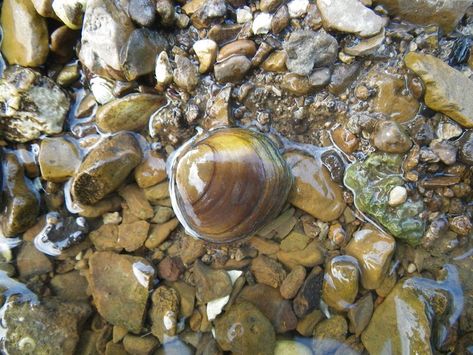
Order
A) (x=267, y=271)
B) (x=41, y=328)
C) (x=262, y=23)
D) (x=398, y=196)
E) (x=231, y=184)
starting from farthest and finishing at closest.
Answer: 1. (x=267, y=271)
2. (x=41, y=328)
3. (x=262, y=23)
4. (x=398, y=196)
5. (x=231, y=184)

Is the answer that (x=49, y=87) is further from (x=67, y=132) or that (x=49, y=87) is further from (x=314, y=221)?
(x=314, y=221)

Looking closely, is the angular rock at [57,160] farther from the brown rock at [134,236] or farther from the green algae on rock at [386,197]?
the green algae on rock at [386,197]

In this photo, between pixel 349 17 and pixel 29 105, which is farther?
pixel 29 105

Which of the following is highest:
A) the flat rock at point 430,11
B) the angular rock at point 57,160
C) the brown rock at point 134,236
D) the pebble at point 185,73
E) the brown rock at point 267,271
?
the flat rock at point 430,11

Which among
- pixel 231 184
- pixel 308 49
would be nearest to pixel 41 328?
pixel 231 184

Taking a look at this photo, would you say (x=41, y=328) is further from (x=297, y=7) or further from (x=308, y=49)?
(x=297, y=7)

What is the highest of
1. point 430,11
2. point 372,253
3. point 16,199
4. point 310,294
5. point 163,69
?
point 430,11

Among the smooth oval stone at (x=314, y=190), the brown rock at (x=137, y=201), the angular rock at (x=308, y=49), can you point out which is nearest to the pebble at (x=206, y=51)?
the angular rock at (x=308, y=49)
